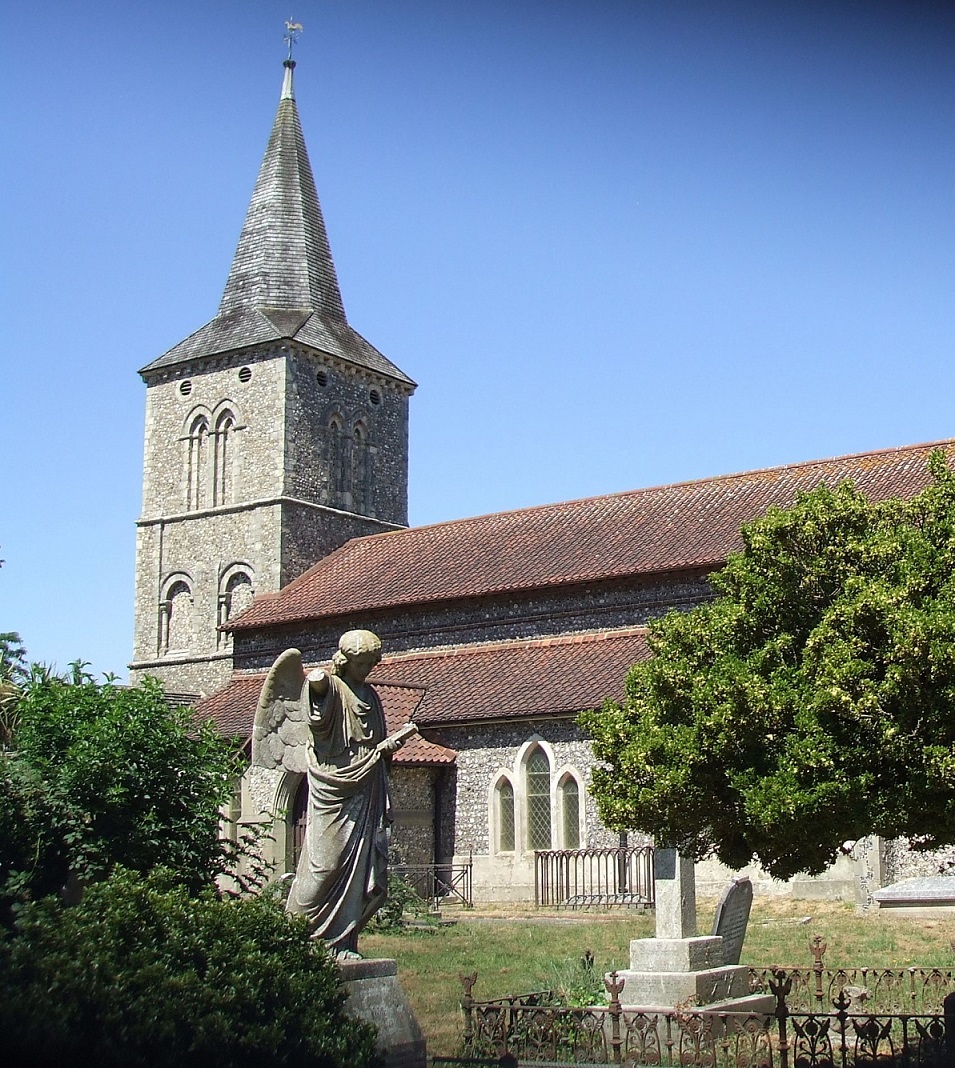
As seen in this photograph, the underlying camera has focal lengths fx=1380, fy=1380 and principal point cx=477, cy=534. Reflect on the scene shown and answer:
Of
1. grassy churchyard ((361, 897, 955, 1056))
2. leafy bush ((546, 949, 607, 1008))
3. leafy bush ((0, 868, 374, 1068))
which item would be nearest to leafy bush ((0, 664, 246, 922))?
grassy churchyard ((361, 897, 955, 1056))

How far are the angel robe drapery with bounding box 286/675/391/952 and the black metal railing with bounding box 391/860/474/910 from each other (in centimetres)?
1958

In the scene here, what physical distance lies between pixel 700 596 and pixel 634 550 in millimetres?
2657

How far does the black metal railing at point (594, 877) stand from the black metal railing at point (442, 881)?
1.78 meters

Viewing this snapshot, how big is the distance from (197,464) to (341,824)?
34422 millimetres

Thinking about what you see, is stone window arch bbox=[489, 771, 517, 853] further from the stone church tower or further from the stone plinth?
the stone plinth

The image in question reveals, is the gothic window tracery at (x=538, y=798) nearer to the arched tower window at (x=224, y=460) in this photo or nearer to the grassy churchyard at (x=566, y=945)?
the grassy churchyard at (x=566, y=945)

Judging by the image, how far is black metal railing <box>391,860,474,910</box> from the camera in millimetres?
28750

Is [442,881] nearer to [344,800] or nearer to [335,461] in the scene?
[335,461]

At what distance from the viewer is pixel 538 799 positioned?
2897 centimetres

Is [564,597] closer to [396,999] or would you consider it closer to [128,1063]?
[396,999]

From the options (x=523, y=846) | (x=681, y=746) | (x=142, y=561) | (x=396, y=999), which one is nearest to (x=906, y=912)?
(x=523, y=846)

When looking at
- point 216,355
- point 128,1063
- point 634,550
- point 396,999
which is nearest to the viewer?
point 128,1063

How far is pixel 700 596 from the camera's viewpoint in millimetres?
29891

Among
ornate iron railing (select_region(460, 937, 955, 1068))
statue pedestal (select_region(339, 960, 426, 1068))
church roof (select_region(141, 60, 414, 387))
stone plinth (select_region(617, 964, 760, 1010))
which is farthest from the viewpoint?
church roof (select_region(141, 60, 414, 387))
